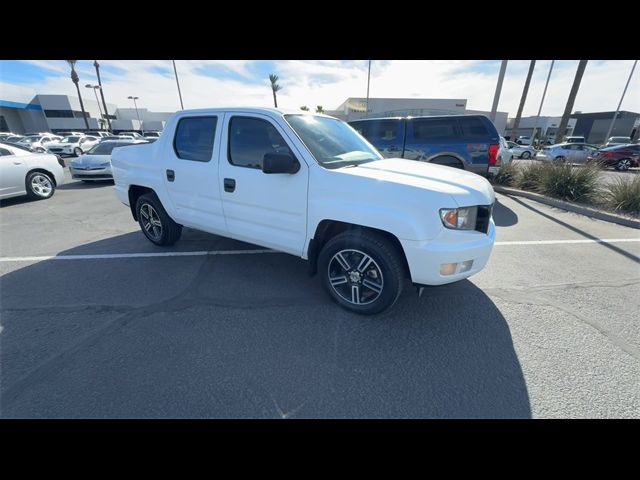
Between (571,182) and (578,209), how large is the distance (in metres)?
1.28

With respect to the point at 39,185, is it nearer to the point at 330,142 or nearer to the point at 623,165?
the point at 330,142

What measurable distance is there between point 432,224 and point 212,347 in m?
2.18

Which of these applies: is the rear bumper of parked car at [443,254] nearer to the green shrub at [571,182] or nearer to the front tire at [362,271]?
the front tire at [362,271]

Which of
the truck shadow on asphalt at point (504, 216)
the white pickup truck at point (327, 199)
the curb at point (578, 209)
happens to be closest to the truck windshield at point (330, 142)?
the white pickup truck at point (327, 199)

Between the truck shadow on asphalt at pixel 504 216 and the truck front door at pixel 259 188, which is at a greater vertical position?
the truck front door at pixel 259 188

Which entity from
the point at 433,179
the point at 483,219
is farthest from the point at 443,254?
the point at 433,179

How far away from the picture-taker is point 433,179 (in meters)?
2.69

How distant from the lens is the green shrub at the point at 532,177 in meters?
8.33

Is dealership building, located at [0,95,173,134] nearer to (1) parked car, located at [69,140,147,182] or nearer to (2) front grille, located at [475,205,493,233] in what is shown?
(1) parked car, located at [69,140,147,182]

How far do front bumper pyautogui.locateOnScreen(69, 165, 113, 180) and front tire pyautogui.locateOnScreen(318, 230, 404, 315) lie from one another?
36.2 ft

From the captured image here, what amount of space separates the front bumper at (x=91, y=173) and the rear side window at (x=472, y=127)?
11.9 metres

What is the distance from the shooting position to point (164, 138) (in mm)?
3939
